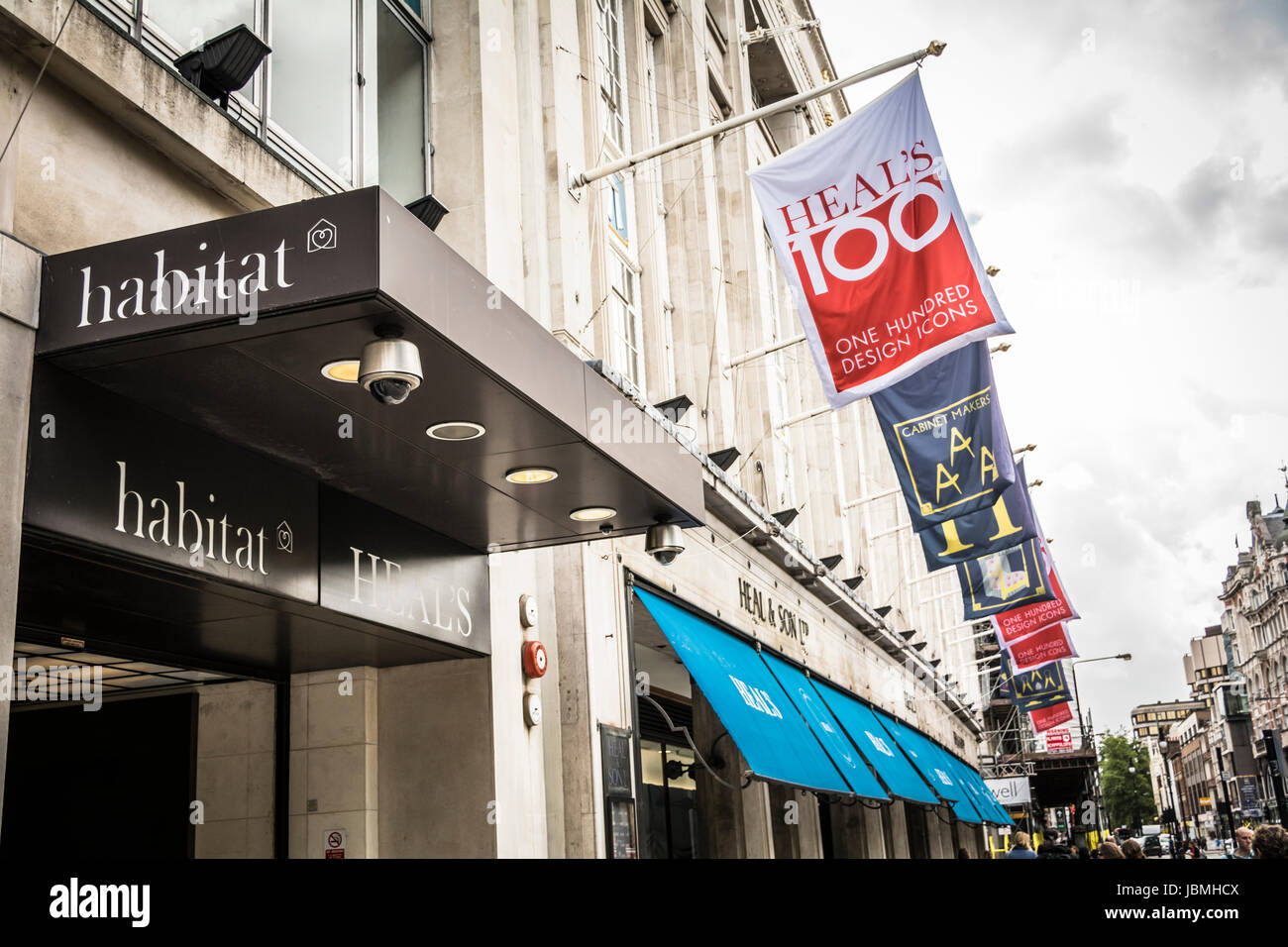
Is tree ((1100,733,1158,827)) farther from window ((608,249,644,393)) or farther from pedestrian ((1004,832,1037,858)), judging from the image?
window ((608,249,644,393))

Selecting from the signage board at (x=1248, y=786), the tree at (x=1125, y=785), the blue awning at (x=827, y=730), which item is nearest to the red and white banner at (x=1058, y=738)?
the blue awning at (x=827, y=730)

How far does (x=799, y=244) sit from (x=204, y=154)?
5790 millimetres

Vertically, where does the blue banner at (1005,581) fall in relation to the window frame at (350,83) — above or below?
below

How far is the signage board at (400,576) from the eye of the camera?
7117 millimetres

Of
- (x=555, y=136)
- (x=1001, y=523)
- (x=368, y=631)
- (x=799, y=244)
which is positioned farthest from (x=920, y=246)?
(x=1001, y=523)

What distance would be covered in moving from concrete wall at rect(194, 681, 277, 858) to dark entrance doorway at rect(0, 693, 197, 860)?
15 cm

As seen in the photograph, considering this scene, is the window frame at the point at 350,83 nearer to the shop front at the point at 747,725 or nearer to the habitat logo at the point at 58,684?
the habitat logo at the point at 58,684

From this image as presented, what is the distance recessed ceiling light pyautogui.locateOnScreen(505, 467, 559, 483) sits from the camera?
23.4 ft

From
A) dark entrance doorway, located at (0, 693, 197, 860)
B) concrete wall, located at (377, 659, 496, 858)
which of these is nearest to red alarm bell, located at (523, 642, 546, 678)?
concrete wall, located at (377, 659, 496, 858)

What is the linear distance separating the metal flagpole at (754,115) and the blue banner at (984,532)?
22.8ft

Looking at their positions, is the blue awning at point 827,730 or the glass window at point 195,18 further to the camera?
the blue awning at point 827,730

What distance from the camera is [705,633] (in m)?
12.9
